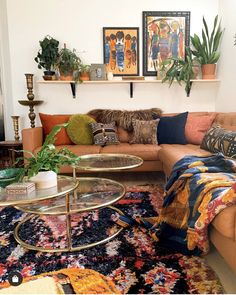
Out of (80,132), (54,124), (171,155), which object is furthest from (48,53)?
(171,155)

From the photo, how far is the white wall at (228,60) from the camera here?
9.80 ft

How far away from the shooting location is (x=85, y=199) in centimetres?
190

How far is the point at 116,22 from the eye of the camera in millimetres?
3367

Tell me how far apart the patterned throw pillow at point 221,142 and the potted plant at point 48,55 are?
212 centimetres

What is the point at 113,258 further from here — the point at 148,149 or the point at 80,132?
the point at 80,132

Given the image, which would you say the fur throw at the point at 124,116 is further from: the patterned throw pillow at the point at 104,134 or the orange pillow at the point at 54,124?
the orange pillow at the point at 54,124

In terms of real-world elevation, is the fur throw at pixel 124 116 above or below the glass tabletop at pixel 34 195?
above

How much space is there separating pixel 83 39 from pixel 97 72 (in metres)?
0.51

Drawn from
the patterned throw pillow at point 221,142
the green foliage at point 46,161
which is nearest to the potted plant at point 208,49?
the patterned throw pillow at point 221,142

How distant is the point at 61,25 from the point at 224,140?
2.59m

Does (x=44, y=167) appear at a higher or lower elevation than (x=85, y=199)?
higher

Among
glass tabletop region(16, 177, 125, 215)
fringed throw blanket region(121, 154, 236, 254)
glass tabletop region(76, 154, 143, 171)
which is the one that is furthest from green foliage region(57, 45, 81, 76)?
fringed throw blanket region(121, 154, 236, 254)

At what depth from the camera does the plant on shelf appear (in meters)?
3.20

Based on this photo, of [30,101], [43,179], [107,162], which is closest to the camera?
[43,179]
